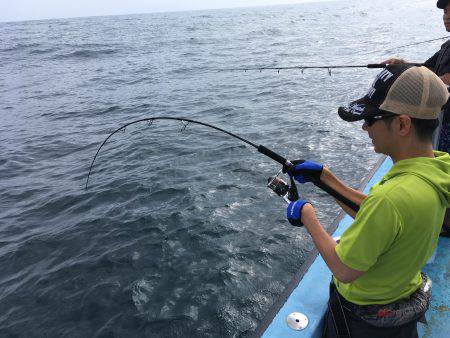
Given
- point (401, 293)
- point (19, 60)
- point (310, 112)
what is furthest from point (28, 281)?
point (19, 60)

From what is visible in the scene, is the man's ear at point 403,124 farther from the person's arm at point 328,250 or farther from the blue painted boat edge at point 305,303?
the blue painted boat edge at point 305,303

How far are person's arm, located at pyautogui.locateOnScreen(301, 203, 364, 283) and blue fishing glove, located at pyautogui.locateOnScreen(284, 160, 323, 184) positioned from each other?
1.56 feet

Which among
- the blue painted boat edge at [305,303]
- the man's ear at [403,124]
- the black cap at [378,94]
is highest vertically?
the black cap at [378,94]

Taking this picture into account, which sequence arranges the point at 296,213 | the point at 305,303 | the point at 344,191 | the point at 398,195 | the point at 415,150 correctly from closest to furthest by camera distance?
1. the point at 398,195
2. the point at 415,150
3. the point at 296,213
4. the point at 344,191
5. the point at 305,303

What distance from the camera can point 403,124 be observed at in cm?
158

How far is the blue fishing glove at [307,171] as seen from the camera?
2.36 metres

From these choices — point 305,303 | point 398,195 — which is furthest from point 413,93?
point 305,303

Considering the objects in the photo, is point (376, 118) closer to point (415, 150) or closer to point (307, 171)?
point (415, 150)

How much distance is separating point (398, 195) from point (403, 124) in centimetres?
32

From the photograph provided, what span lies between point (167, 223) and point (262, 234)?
5.35 feet

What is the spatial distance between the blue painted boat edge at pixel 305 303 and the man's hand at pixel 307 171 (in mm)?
987

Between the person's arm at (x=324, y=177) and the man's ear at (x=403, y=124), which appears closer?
the man's ear at (x=403, y=124)

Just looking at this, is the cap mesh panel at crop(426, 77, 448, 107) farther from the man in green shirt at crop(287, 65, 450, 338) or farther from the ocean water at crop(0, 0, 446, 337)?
the ocean water at crop(0, 0, 446, 337)

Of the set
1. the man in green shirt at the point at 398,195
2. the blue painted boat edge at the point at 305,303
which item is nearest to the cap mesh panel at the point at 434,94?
the man in green shirt at the point at 398,195
